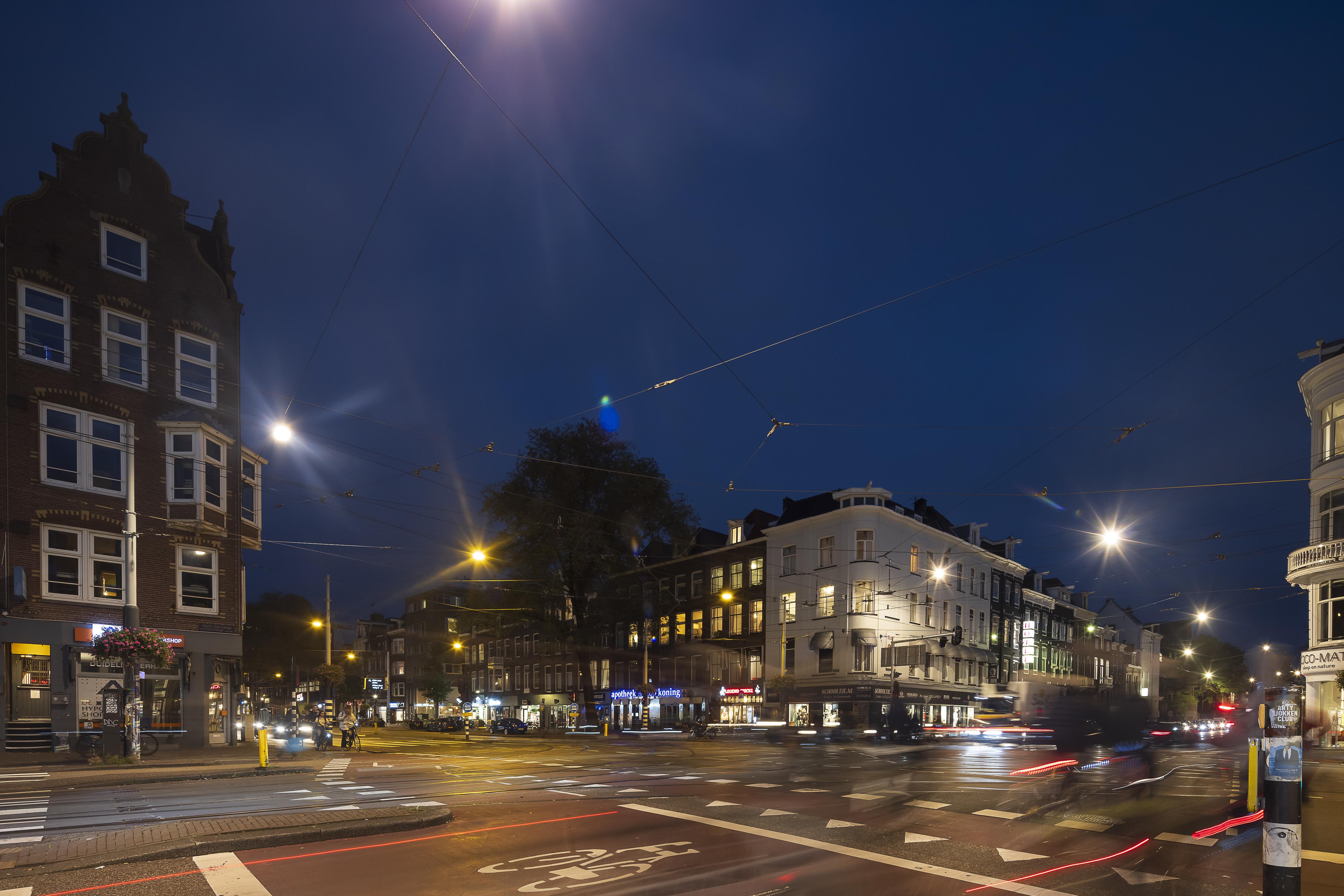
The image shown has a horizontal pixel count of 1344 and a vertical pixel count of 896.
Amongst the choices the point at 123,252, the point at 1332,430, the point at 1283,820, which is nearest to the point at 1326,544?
the point at 1332,430

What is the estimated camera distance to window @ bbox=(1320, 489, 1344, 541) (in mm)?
31703

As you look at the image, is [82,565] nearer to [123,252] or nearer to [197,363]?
[197,363]

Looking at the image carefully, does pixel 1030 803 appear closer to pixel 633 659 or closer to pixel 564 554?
pixel 564 554

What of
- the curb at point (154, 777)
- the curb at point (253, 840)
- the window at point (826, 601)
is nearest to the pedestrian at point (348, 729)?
the curb at point (154, 777)

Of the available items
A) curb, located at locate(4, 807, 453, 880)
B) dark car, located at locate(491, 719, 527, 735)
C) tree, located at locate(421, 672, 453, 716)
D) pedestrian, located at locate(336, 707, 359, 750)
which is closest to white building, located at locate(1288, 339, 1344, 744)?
curb, located at locate(4, 807, 453, 880)

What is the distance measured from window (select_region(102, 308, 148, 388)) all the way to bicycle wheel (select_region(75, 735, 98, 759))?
39.2ft

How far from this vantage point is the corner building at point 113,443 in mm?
26109

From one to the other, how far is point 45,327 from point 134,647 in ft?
38.4

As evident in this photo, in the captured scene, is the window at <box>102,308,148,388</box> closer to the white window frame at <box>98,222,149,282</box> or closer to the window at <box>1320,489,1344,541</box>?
the white window frame at <box>98,222,149,282</box>

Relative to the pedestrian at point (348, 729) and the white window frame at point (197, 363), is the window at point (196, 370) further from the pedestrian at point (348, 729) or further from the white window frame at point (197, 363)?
the pedestrian at point (348, 729)

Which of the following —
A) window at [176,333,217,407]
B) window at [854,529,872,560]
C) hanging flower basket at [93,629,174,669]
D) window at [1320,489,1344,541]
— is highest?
window at [176,333,217,407]

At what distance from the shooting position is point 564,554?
1890 inches

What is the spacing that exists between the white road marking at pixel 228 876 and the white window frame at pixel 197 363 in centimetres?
2501

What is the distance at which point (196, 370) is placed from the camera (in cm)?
3109
